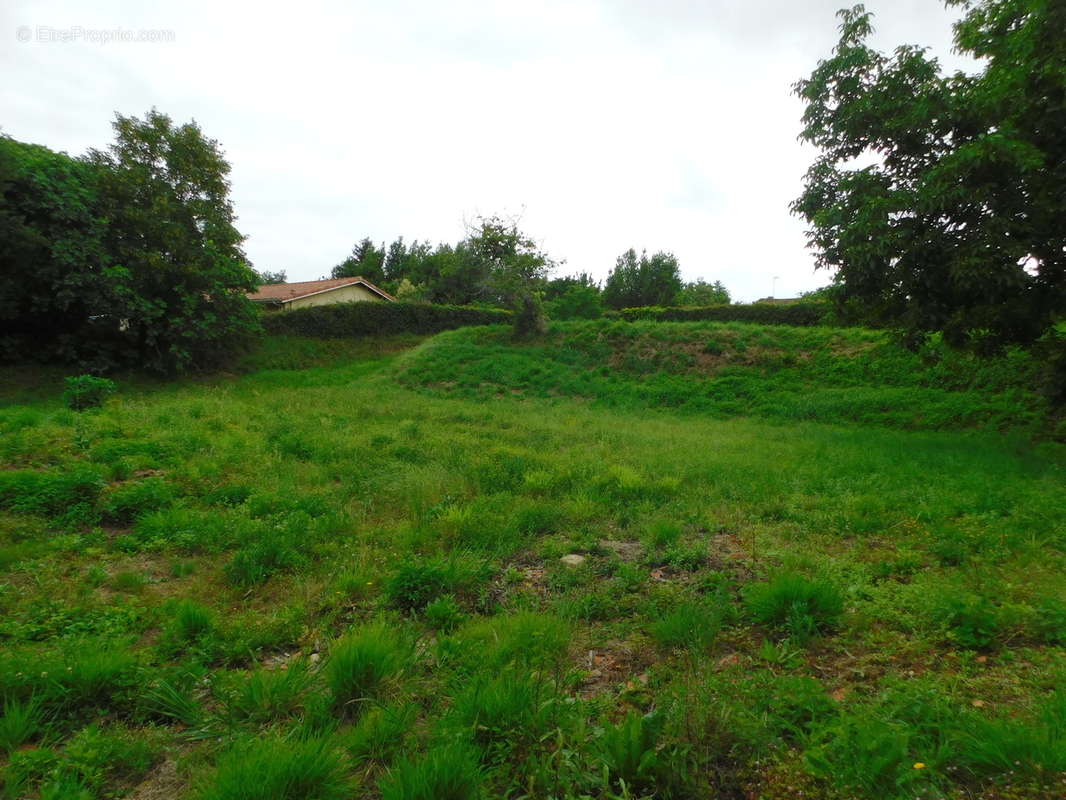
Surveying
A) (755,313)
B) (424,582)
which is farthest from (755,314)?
(424,582)

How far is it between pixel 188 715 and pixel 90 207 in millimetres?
19721

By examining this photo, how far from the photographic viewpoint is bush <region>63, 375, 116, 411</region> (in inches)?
384

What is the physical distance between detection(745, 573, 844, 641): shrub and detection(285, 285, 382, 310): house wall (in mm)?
29498

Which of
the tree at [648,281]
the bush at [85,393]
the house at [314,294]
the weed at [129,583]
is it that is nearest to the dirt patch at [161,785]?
the weed at [129,583]

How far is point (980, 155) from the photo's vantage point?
24.3 ft

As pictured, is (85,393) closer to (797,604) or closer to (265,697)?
(265,697)

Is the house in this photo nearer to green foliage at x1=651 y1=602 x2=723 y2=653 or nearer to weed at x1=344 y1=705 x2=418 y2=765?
green foliage at x1=651 y1=602 x2=723 y2=653

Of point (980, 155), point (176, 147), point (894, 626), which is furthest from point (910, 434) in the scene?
point (176, 147)

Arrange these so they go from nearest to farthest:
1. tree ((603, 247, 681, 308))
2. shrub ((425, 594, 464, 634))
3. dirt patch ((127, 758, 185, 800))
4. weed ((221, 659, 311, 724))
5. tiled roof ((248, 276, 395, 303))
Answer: dirt patch ((127, 758, 185, 800)), weed ((221, 659, 311, 724)), shrub ((425, 594, 464, 634)), tiled roof ((248, 276, 395, 303)), tree ((603, 247, 681, 308))

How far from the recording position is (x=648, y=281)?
50.2m

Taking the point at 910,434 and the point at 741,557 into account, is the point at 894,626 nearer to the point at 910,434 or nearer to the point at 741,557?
the point at 741,557

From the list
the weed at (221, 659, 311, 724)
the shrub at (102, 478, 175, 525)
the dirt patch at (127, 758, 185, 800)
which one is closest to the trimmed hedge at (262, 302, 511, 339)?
the shrub at (102, 478, 175, 525)

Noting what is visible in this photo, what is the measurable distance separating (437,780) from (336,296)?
35128 millimetres

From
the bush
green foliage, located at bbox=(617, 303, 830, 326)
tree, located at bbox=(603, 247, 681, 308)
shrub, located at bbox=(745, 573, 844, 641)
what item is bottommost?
shrub, located at bbox=(745, 573, 844, 641)
